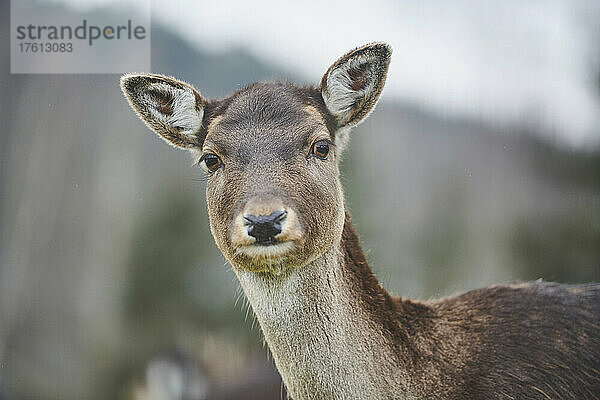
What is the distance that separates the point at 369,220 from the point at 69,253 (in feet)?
20.0

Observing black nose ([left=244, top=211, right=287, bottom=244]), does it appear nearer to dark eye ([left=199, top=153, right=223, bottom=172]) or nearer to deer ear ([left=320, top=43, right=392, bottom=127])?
dark eye ([left=199, top=153, right=223, bottom=172])

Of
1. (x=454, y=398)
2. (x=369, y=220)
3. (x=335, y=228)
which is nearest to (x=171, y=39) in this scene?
(x=369, y=220)

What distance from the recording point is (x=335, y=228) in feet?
13.7

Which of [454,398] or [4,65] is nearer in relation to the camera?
[454,398]

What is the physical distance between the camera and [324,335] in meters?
4.04

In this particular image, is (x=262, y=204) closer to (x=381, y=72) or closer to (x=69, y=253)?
(x=381, y=72)

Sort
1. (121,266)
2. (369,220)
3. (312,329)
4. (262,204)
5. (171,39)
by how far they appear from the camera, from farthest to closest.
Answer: (369,220) → (121,266) → (171,39) → (312,329) → (262,204)

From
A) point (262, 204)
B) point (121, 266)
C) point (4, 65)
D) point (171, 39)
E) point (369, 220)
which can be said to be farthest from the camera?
point (369, 220)

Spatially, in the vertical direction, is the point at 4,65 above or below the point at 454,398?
above

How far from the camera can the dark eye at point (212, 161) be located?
434 centimetres

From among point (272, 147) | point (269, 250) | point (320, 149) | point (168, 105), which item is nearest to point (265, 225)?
point (269, 250)

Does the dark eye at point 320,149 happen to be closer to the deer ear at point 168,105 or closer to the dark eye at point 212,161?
the dark eye at point 212,161

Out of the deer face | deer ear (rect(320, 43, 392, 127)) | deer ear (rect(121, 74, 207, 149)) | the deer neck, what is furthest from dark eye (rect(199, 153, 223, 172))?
deer ear (rect(320, 43, 392, 127))

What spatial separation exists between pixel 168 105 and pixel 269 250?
165 centimetres
